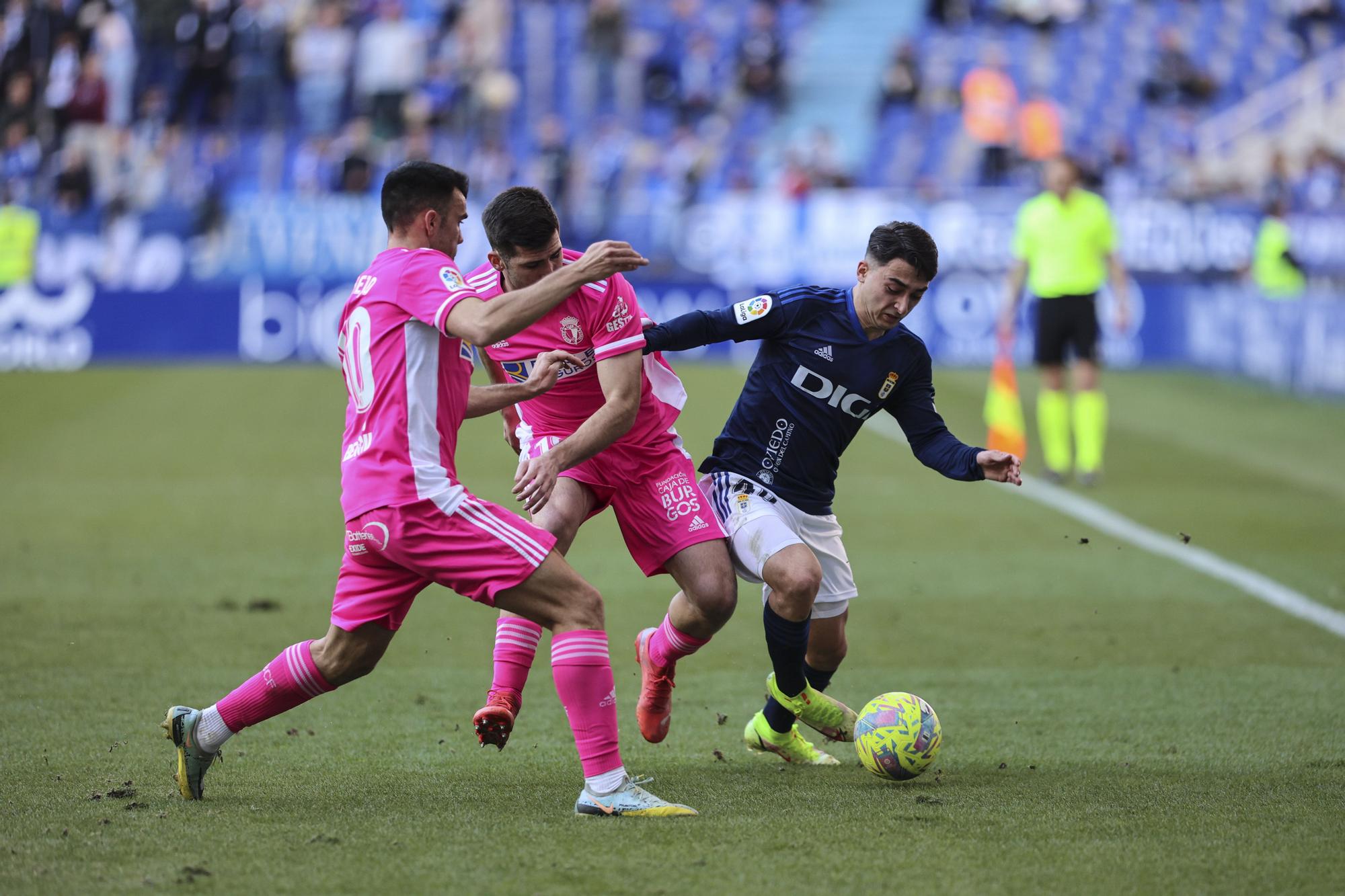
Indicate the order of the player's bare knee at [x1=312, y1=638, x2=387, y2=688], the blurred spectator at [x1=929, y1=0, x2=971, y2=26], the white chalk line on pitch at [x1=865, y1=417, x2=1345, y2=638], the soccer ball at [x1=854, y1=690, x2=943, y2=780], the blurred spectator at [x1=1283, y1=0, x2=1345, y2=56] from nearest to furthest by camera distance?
→ the player's bare knee at [x1=312, y1=638, x2=387, y2=688] < the soccer ball at [x1=854, y1=690, x2=943, y2=780] < the white chalk line on pitch at [x1=865, y1=417, x2=1345, y2=638] < the blurred spectator at [x1=1283, y1=0, x2=1345, y2=56] < the blurred spectator at [x1=929, y1=0, x2=971, y2=26]

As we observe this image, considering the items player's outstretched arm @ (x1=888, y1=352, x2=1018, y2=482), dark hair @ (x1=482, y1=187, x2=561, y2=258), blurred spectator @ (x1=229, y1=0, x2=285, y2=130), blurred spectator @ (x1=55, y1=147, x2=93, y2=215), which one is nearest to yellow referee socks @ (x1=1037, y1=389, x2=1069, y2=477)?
player's outstretched arm @ (x1=888, y1=352, x2=1018, y2=482)

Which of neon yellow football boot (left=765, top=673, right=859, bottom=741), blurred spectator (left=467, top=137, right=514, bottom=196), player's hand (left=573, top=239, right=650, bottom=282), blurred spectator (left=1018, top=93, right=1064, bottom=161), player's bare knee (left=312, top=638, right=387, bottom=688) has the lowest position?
neon yellow football boot (left=765, top=673, right=859, bottom=741)

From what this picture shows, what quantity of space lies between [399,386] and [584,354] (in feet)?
3.38

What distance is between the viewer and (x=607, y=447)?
5172mm

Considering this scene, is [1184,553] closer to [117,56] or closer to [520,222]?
[520,222]

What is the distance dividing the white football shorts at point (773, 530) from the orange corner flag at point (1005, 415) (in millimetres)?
6897

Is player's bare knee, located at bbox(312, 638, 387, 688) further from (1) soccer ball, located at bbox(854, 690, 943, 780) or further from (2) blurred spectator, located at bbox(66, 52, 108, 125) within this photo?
(2) blurred spectator, located at bbox(66, 52, 108, 125)

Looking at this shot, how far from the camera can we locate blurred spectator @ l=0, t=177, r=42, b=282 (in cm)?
2052

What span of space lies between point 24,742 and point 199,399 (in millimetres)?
12437

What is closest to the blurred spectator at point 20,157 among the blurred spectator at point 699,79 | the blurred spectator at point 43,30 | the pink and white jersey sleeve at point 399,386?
the blurred spectator at point 43,30

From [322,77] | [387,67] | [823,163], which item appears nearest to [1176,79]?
[823,163]

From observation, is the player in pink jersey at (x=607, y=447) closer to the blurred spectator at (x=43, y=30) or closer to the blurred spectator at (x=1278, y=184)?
the blurred spectator at (x=1278, y=184)

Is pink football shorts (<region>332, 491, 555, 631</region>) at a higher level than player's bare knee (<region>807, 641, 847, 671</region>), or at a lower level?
higher

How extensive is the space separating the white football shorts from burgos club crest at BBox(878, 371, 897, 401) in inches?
19.4
